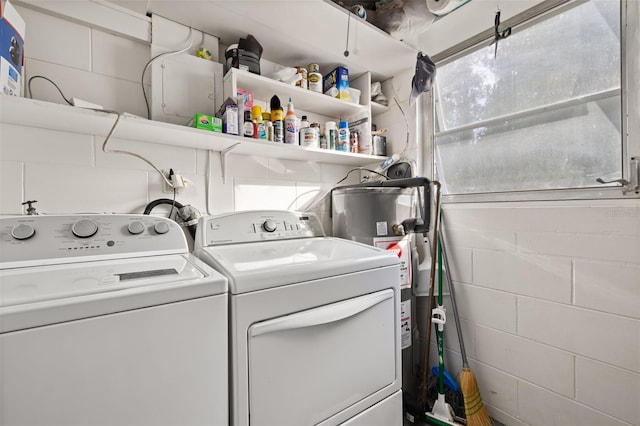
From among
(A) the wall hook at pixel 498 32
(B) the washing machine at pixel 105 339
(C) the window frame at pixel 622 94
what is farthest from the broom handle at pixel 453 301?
(B) the washing machine at pixel 105 339

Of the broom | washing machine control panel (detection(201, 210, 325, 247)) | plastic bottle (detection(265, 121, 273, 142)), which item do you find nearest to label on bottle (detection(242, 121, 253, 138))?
plastic bottle (detection(265, 121, 273, 142))

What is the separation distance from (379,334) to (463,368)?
2.53 feet

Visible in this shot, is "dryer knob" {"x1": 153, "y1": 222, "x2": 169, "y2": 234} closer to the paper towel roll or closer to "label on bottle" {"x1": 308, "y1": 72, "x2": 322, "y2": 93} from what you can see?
"label on bottle" {"x1": 308, "y1": 72, "x2": 322, "y2": 93}

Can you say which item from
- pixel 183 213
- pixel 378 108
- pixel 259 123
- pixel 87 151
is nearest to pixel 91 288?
pixel 183 213

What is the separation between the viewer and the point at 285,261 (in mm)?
891

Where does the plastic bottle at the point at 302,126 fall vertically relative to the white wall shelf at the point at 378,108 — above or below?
below

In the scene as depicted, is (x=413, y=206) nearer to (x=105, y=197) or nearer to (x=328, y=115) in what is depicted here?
(x=328, y=115)

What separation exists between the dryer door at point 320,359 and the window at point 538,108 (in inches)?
38.9

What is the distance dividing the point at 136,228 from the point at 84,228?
0.14 metres

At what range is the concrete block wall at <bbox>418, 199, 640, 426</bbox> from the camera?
1.09m

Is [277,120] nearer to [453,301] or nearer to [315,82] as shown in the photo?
[315,82]

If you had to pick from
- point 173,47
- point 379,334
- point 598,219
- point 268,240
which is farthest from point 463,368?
point 173,47

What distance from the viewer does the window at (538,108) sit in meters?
1.17

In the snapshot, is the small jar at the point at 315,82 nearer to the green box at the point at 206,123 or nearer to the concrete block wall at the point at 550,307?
the green box at the point at 206,123
